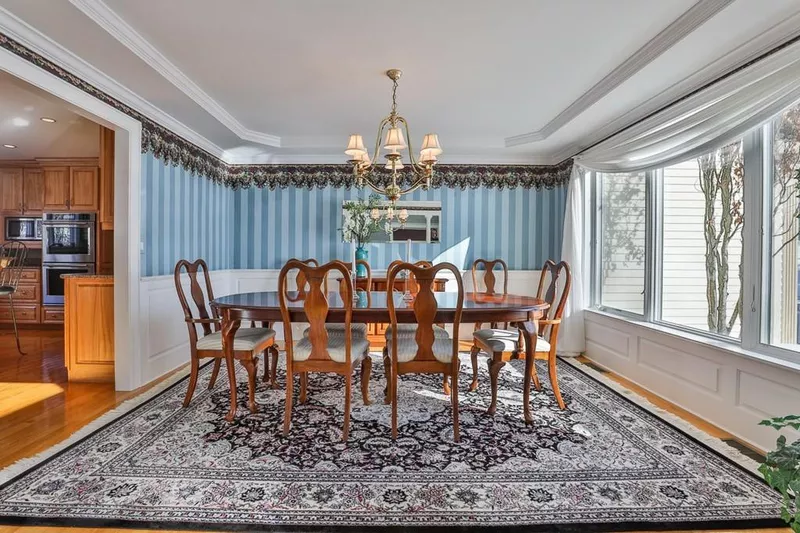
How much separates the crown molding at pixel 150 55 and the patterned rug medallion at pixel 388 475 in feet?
7.61

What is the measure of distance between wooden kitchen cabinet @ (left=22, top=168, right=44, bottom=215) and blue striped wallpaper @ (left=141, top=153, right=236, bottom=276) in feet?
9.46

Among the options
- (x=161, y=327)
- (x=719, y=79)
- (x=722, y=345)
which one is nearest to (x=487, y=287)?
(x=722, y=345)

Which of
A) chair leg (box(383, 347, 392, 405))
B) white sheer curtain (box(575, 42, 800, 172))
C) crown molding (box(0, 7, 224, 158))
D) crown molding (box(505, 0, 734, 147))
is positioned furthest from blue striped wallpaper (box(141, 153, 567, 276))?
chair leg (box(383, 347, 392, 405))

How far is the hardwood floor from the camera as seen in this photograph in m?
2.35

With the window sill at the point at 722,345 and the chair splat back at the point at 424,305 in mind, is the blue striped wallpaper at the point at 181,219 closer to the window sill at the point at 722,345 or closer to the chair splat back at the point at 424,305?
the chair splat back at the point at 424,305

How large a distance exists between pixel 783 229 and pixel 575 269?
213 cm

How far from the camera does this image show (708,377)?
2.83 m

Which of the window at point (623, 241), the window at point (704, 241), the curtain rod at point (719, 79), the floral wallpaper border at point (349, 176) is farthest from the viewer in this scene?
the floral wallpaper border at point (349, 176)

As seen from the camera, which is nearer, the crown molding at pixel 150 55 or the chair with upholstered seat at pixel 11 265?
the crown molding at pixel 150 55

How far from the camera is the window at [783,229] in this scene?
2.39 meters

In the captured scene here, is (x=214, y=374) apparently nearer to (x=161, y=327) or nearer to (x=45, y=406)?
(x=161, y=327)

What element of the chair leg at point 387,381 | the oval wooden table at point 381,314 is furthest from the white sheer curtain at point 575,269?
the chair leg at point 387,381

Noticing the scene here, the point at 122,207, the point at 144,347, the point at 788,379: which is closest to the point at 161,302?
the point at 144,347

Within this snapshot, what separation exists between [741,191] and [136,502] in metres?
3.77
